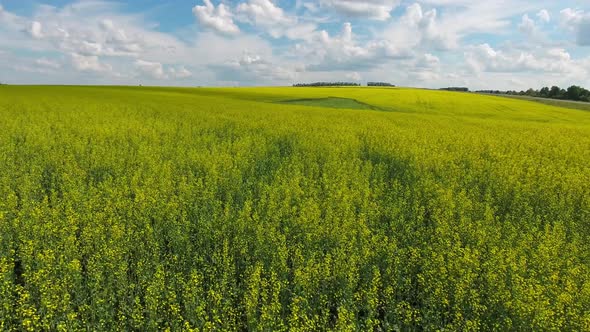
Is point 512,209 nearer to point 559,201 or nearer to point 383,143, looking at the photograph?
point 559,201

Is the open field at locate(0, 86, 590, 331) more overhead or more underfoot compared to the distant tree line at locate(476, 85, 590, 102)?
more underfoot

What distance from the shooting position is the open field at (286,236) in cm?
639

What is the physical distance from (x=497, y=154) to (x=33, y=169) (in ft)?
68.3

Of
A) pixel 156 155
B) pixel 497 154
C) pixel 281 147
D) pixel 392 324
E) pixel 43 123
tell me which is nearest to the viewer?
pixel 392 324

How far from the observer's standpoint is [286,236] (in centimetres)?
934

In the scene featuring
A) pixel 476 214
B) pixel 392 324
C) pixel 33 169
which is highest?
pixel 33 169

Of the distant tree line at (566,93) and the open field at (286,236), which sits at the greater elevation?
the distant tree line at (566,93)

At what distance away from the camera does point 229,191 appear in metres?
12.1

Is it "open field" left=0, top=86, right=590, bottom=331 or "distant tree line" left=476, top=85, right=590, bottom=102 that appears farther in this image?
"distant tree line" left=476, top=85, right=590, bottom=102

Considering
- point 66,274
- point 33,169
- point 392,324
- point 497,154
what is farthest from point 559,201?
point 33,169

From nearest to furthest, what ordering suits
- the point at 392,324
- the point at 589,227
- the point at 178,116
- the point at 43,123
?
the point at 392,324
the point at 589,227
the point at 43,123
the point at 178,116

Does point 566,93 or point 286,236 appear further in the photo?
point 566,93

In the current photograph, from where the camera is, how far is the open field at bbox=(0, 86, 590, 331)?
639cm

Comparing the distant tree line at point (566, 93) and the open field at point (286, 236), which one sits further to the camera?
the distant tree line at point (566, 93)
